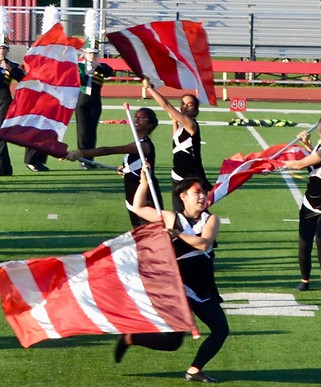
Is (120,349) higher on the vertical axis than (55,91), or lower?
lower

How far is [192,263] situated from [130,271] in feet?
1.46

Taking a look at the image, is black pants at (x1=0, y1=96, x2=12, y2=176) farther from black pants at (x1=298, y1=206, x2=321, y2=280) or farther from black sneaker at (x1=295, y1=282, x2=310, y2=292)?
black sneaker at (x1=295, y1=282, x2=310, y2=292)

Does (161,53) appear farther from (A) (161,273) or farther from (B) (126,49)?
(A) (161,273)

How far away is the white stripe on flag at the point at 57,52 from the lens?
986cm

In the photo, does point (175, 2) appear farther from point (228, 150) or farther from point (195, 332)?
point (195, 332)

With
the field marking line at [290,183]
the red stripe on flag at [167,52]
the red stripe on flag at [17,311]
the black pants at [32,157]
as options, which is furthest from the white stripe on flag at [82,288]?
the black pants at [32,157]

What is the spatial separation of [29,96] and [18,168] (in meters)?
10.2

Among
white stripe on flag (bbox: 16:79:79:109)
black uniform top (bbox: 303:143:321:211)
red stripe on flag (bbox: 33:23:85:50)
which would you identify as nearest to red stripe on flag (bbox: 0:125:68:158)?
white stripe on flag (bbox: 16:79:79:109)

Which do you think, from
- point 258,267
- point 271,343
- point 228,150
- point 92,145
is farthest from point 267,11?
point 271,343

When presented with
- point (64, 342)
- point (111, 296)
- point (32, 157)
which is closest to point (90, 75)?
point (32, 157)

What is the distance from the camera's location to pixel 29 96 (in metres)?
9.63

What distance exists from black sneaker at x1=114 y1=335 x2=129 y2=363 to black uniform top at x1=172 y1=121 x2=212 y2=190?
336 centimetres

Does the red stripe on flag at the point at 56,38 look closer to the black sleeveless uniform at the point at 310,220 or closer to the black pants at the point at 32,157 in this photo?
the black sleeveless uniform at the point at 310,220

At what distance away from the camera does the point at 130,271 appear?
7898mm
